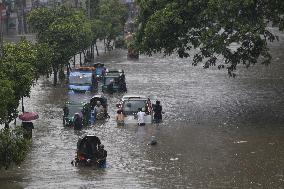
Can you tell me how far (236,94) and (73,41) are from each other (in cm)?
1272

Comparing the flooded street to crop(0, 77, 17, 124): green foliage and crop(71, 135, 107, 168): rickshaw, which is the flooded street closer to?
crop(71, 135, 107, 168): rickshaw

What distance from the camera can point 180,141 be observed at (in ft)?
93.0

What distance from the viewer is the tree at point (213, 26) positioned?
3075 cm

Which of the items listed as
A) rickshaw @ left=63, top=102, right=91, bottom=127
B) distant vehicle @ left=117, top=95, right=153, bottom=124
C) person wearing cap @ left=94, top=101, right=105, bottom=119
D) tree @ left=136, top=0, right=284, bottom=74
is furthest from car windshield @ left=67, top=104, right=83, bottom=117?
tree @ left=136, top=0, right=284, bottom=74

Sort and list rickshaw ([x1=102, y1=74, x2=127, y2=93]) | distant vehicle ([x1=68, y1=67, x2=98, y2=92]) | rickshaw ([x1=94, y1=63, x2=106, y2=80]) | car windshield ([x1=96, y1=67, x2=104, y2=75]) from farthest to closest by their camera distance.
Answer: car windshield ([x1=96, y1=67, x2=104, y2=75]) → rickshaw ([x1=94, y1=63, x2=106, y2=80]) → distant vehicle ([x1=68, y1=67, x2=98, y2=92]) → rickshaw ([x1=102, y1=74, x2=127, y2=93])

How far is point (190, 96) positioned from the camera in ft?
134

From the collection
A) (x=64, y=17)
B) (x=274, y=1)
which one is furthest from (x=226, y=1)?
(x=64, y=17)

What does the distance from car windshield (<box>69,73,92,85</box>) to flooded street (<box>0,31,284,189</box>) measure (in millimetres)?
890

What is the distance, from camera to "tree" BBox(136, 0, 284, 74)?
3075 cm

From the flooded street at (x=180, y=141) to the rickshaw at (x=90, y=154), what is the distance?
385mm

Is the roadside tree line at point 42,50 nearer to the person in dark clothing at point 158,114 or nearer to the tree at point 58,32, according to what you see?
the tree at point 58,32

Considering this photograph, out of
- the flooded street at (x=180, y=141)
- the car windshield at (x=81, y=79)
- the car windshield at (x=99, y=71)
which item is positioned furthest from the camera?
the car windshield at (x=99, y=71)

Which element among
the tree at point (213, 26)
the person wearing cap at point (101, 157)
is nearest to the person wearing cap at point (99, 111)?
the tree at point (213, 26)

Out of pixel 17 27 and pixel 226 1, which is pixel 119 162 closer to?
pixel 226 1
